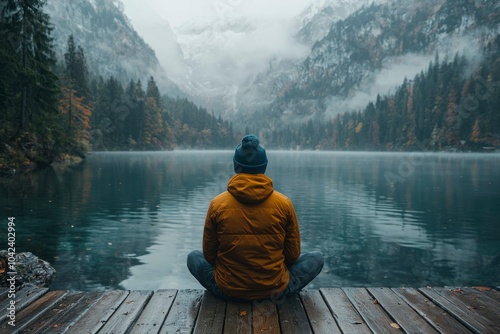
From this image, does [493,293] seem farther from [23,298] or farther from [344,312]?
[23,298]

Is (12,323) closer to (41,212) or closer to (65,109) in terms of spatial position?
(41,212)

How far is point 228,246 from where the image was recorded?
4.90 m

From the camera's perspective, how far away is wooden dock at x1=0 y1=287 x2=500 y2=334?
4.61 meters

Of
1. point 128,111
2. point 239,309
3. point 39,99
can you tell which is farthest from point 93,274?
point 128,111

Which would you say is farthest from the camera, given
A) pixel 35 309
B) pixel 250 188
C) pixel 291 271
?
pixel 291 271

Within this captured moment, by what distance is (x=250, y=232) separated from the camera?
189 inches

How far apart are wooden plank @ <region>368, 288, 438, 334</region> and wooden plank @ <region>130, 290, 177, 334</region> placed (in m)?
3.20

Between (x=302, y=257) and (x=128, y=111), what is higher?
(x=128, y=111)

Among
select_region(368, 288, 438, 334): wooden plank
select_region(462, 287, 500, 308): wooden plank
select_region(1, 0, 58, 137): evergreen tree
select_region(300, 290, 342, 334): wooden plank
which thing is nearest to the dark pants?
select_region(300, 290, 342, 334): wooden plank

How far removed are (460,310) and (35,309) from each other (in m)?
6.07

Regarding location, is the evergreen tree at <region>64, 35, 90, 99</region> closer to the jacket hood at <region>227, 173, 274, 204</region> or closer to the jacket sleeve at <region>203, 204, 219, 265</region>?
the jacket sleeve at <region>203, 204, 219, 265</region>

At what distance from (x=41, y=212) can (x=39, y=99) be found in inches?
721

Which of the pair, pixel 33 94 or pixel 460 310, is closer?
pixel 460 310

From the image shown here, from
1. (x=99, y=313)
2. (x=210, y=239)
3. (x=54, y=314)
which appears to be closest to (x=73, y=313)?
(x=54, y=314)
